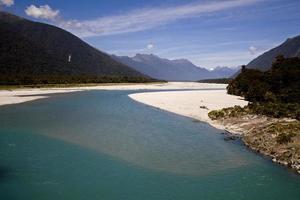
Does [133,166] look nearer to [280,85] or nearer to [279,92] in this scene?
[279,92]

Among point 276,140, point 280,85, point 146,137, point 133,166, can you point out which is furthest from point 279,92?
point 133,166

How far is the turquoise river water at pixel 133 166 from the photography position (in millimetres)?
17656

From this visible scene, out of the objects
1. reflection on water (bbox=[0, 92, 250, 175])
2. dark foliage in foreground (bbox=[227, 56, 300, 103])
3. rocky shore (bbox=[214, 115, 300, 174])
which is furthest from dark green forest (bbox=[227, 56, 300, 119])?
reflection on water (bbox=[0, 92, 250, 175])

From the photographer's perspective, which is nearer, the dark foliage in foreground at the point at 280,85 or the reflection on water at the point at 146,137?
the reflection on water at the point at 146,137

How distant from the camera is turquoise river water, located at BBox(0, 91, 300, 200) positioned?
1766cm

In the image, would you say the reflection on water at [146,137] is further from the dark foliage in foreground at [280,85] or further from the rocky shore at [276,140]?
the dark foliage in foreground at [280,85]

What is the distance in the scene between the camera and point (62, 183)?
18531mm

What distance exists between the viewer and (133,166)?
861 inches

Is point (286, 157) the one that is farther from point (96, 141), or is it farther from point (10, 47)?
point (10, 47)

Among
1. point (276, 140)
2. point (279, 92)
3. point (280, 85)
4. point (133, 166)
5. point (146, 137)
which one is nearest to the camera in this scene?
point (133, 166)

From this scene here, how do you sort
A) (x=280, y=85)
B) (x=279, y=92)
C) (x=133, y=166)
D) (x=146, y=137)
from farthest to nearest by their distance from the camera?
(x=280, y=85) → (x=279, y=92) → (x=146, y=137) → (x=133, y=166)

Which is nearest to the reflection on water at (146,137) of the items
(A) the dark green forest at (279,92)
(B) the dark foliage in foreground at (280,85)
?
(A) the dark green forest at (279,92)

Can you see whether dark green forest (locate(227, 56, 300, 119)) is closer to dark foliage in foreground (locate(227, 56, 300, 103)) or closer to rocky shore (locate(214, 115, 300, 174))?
dark foliage in foreground (locate(227, 56, 300, 103))

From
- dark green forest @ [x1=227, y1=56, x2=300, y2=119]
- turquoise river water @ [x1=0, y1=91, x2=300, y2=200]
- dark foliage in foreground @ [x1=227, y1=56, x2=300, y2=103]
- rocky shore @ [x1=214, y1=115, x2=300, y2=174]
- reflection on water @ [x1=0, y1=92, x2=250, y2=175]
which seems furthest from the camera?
dark foliage in foreground @ [x1=227, y1=56, x2=300, y2=103]
